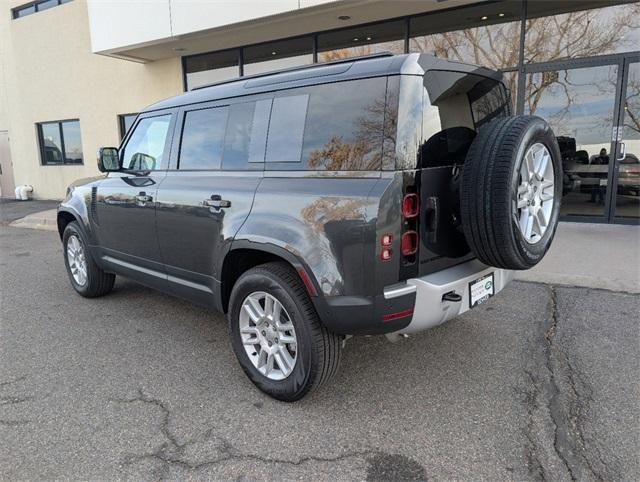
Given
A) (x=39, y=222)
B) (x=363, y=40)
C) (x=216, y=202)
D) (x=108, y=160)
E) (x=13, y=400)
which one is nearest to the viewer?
(x=13, y=400)

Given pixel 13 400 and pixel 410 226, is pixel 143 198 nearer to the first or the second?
pixel 13 400

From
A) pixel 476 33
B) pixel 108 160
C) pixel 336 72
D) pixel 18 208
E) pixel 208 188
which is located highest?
pixel 476 33

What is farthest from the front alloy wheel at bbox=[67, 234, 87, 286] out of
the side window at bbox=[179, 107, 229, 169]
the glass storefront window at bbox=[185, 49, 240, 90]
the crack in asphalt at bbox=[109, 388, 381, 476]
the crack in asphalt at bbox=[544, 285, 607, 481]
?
the glass storefront window at bbox=[185, 49, 240, 90]

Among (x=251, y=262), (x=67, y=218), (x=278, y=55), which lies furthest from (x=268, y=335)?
(x=278, y=55)

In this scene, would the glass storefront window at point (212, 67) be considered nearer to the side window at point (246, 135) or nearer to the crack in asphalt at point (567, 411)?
the side window at point (246, 135)

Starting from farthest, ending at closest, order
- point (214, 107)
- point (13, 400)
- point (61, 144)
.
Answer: point (61, 144) < point (214, 107) < point (13, 400)

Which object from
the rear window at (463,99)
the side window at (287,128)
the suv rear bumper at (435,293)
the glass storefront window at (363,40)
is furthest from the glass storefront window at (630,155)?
the side window at (287,128)

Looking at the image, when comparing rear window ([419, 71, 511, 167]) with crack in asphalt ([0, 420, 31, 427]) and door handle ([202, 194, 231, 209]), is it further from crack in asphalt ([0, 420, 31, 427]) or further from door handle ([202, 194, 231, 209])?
crack in asphalt ([0, 420, 31, 427])

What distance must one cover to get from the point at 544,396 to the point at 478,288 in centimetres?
80

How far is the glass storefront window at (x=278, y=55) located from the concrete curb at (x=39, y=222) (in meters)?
5.56

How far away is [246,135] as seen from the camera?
320 cm

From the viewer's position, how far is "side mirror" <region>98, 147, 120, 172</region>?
4336mm

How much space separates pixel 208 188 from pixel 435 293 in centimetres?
174

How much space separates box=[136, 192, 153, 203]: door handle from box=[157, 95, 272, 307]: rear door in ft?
0.50
